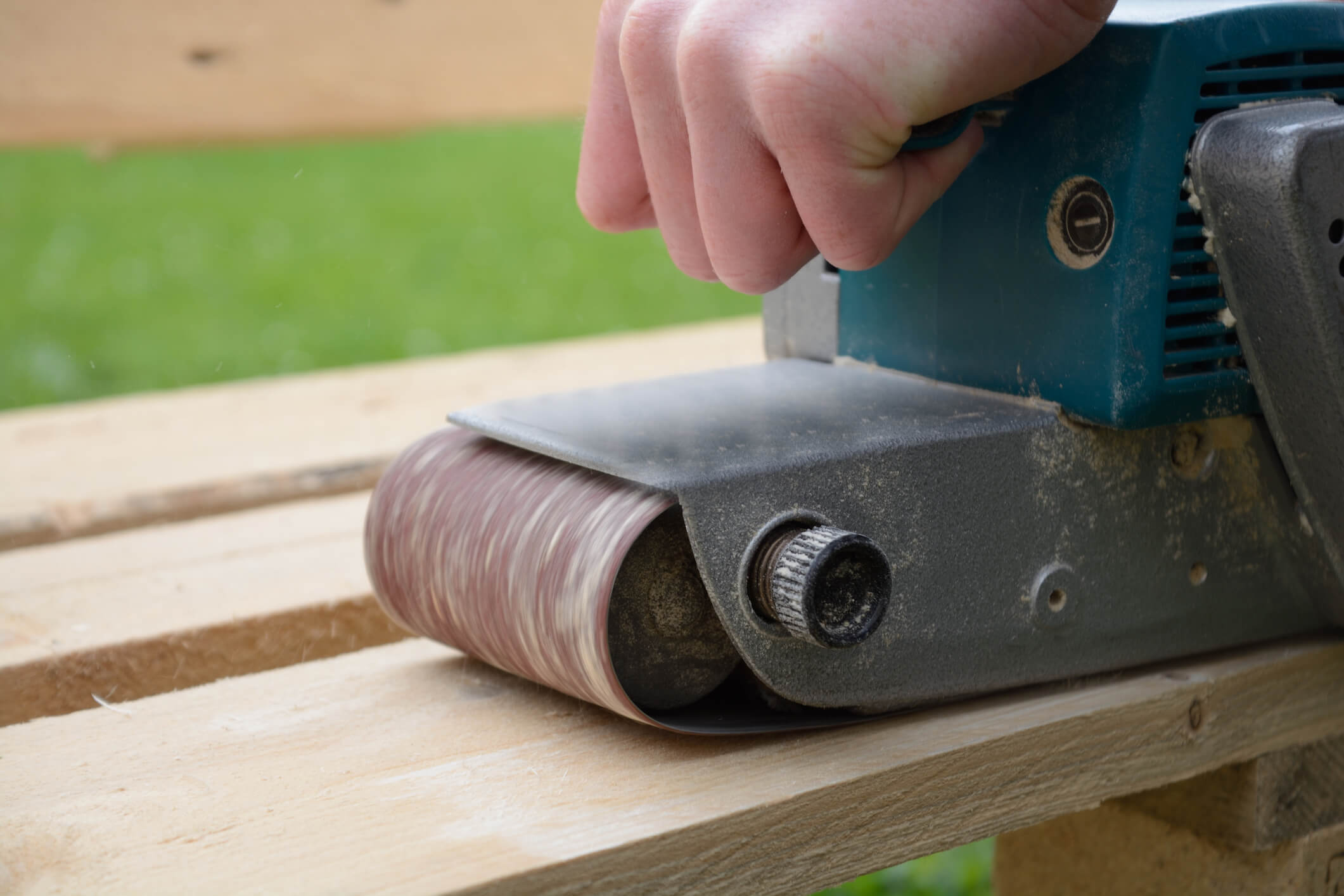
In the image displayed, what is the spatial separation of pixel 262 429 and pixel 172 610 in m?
0.51

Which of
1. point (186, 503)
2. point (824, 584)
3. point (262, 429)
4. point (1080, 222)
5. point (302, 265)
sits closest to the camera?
point (824, 584)

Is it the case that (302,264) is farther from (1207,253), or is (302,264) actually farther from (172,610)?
(1207,253)

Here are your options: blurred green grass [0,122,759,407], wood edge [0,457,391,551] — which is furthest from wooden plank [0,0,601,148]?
blurred green grass [0,122,759,407]

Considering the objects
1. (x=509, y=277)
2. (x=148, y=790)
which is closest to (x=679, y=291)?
(x=509, y=277)

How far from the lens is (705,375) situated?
0.89 m

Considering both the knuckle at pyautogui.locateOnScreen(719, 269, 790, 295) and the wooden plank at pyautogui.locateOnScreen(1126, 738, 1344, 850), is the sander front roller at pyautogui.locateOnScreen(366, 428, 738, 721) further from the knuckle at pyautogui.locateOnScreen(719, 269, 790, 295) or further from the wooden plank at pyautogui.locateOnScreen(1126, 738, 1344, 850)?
the wooden plank at pyautogui.locateOnScreen(1126, 738, 1344, 850)

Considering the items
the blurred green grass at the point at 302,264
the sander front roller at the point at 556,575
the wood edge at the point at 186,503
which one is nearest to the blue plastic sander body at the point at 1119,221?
the sander front roller at the point at 556,575

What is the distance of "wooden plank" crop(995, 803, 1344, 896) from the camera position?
2.89ft

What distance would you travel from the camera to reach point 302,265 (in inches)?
175

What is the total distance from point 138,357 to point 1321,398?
325 cm

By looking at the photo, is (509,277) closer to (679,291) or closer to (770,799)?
(679,291)

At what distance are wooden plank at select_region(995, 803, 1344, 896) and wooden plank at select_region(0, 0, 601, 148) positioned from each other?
82cm

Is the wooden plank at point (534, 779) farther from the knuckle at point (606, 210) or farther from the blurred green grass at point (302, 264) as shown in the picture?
the blurred green grass at point (302, 264)

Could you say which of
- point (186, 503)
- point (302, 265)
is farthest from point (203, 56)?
point (302, 265)
